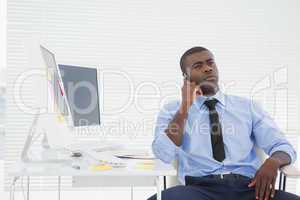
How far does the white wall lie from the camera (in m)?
3.24

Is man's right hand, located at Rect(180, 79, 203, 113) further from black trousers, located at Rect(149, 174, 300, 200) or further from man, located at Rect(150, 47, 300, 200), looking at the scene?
black trousers, located at Rect(149, 174, 300, 200)

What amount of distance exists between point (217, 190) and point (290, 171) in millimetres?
346

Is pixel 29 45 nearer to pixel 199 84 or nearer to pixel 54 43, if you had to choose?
pixel 54 43

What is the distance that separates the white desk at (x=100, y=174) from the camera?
148 centimetres

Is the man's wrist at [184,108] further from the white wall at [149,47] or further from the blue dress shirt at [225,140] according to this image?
the white wall at [149,47]

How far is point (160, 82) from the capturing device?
3.35 m

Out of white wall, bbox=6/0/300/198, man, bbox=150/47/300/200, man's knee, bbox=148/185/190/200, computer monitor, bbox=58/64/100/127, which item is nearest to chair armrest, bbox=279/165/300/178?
man, bbox=150/47/300/200

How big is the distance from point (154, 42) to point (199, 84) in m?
1.34

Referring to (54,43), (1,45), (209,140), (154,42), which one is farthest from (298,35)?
(1,45)

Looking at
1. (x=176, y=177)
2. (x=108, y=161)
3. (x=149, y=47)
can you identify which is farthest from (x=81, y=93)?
(x=149, y=47)

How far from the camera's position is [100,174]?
1.49m

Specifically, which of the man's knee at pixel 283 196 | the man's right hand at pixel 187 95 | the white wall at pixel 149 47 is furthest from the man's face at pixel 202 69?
the white wall at pixel 149 47

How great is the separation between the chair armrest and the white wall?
5.29 ft

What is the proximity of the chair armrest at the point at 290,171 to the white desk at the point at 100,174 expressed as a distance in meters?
0.57
